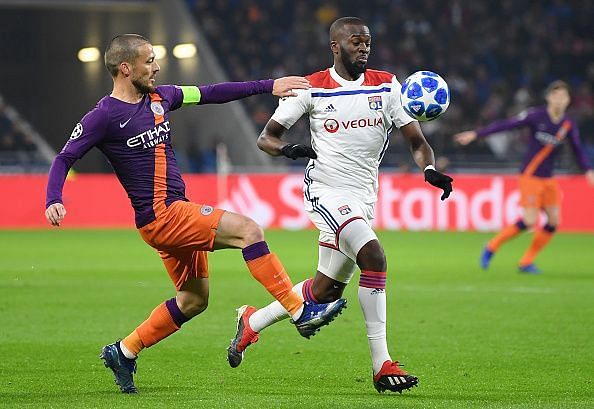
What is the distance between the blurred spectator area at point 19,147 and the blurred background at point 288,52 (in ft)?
0.16

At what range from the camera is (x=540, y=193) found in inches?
611

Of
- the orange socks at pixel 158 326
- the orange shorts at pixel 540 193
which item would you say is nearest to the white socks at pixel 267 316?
the orange socks at pixel 158 326

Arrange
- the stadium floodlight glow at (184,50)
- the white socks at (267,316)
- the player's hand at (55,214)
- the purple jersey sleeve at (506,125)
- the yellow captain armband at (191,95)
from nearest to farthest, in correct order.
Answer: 1. the player's hand at (55,214)
2. the yellow captain armband at (191,95)
3. the white socks at (267,316)
4. the purple jersey sleeve at (506,125)
5. the stadium floodlight glow at (184,50)

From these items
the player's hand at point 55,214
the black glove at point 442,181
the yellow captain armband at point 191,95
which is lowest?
the player's hand at point 55,214

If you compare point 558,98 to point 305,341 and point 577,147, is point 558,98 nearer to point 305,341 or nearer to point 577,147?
point 577,147

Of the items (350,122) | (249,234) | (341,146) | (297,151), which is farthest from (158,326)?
(350,122)

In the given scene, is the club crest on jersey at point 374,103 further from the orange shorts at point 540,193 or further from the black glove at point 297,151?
the orange shorts at point 540,193

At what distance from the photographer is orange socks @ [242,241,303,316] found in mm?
6754

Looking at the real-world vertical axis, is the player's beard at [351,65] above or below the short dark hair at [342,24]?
below

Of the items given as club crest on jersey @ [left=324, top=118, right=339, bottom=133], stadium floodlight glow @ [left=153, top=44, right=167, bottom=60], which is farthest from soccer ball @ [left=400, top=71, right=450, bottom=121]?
stadium floodlight glow @ [left=153, top=44, right=167, bottom=60]

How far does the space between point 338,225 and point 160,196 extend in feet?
3.87

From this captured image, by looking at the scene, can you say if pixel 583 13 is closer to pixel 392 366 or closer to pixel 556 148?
pixel 556 148

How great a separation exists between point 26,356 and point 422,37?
2379cm

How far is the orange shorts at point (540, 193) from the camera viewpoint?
1548cm
